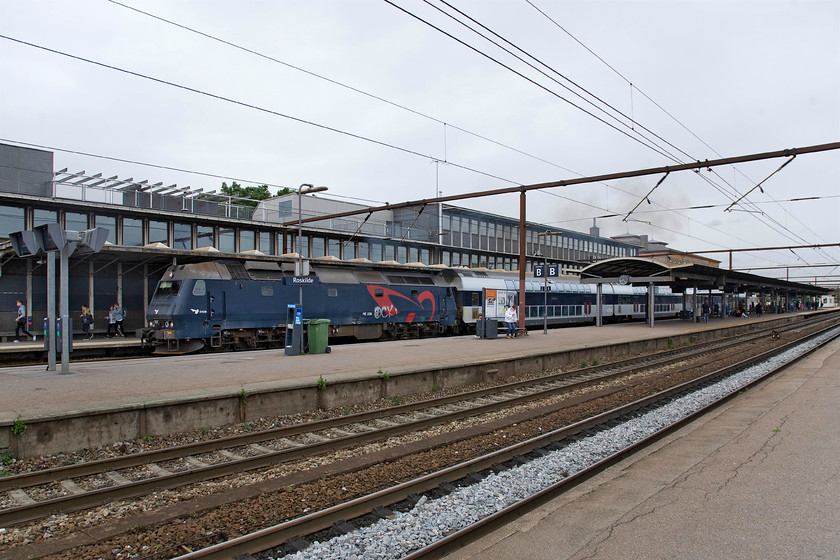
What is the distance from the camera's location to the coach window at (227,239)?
31078 mm

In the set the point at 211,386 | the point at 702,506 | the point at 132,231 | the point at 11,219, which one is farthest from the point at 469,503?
the point at 132,231

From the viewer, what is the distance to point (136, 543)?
529 centimetres

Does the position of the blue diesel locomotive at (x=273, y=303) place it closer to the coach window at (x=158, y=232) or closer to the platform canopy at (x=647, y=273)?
the coach window at (x=158, y=232)

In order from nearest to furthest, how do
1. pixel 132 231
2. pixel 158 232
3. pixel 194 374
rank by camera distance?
pixel 194 374 → pixel 132 231 → pixel 158 232

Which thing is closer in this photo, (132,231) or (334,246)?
(132,231)

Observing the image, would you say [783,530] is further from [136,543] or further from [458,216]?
[458,216]

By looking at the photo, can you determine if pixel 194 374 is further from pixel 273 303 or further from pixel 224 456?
pixel 273 303

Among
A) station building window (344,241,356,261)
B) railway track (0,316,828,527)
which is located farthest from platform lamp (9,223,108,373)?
station building window (344,241,356,261)

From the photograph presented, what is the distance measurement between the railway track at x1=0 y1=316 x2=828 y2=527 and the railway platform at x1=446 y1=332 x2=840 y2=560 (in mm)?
3661

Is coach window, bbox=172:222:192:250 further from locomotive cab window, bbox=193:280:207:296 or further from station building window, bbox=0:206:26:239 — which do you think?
locomotive cab window, bbox=193:280:207:296

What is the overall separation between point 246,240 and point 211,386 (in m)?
22.3

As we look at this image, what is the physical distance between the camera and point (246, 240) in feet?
106

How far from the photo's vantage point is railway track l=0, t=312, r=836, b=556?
652 centimetres

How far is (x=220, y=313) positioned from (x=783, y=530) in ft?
59.6
